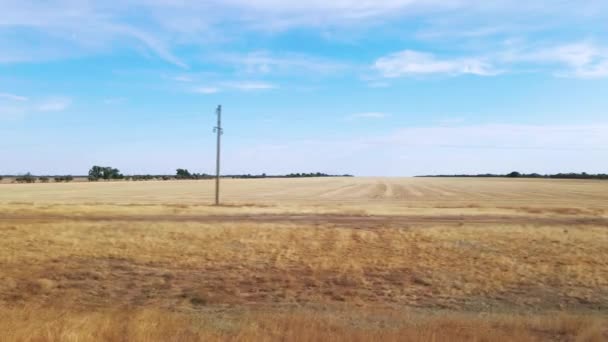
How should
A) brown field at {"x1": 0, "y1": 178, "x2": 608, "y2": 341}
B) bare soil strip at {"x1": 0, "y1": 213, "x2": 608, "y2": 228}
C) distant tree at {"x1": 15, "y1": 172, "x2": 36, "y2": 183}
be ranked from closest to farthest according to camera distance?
brown field at {"x1": 0, "y1": 178, "x2": 608, "y2": 341} → bare soil strip at {"x1": 0, "y1": 213, "x2": 608, "y2": 228} → distant tree at {"x1": 15, "y1": 172, "x2": 36, "y2": 183}

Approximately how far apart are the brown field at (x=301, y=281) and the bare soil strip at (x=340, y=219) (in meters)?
0.88

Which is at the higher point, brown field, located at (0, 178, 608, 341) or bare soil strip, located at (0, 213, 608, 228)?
bare soil strip, located at (0, 213, 608, 228)

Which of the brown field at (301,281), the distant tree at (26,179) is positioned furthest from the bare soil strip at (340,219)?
the distant tree at (26,179)

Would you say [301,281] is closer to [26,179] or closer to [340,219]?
[340,219]

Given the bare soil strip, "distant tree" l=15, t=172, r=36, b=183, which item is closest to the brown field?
the bare soil strip

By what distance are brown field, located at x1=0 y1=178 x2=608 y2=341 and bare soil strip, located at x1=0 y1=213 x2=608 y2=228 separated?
0.88 m

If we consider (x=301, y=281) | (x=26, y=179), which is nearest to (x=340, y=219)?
(x=301, y=281)

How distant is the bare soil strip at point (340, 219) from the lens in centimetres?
3625

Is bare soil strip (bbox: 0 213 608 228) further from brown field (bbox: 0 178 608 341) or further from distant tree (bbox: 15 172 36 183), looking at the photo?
distant tree (bbox: 15 172 36 183)

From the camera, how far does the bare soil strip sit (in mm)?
36250

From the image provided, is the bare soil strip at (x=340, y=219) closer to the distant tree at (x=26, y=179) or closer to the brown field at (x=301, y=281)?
the brown field at (x=301, y=281)

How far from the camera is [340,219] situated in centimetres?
3891

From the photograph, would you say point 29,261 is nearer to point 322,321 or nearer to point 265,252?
point 265,252

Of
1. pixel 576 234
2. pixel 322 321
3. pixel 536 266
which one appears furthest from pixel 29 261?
pixel 576 234
